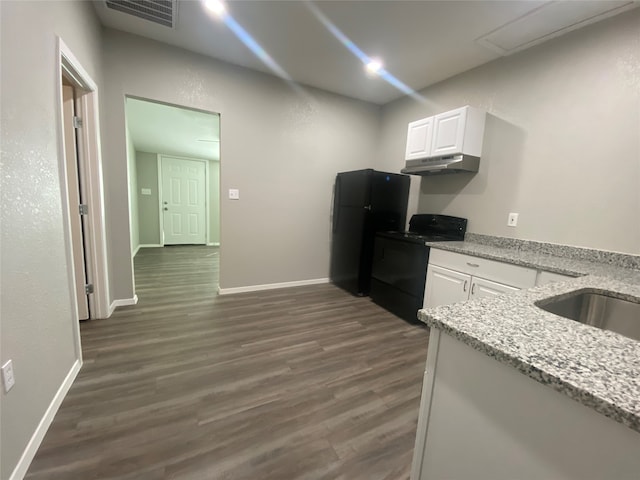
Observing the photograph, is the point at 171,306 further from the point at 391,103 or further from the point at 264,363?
the point at 391,103

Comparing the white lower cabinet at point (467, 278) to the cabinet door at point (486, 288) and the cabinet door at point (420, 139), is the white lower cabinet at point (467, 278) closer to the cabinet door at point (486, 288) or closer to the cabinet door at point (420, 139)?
the cabinet door at point (486, 288)

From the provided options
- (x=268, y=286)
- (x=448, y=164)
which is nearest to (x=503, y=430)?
(x=448, y=164)

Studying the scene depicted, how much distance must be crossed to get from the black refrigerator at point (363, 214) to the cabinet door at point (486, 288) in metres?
1.32

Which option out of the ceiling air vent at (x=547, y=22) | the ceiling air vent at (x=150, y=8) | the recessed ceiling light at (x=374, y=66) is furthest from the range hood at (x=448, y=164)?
the ceiling air vent at (x=150, y=8)

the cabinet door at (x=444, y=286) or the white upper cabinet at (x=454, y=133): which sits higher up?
the white upper cabinet at (x=454, y=133)

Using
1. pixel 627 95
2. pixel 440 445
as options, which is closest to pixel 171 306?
pixel 440 445

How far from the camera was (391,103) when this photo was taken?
3.72m

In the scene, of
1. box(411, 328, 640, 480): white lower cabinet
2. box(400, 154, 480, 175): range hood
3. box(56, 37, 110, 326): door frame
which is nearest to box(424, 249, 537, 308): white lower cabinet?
box(400, 154, 480, 175): range hood

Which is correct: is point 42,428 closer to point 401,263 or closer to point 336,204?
point 401,263

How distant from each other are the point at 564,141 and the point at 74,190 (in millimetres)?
3912

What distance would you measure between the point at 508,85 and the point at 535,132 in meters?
0.54

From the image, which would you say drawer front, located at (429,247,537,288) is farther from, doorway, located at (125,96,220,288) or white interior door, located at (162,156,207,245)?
white interior door, located at (162,156,207,245)

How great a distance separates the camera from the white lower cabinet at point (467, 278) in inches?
74.4

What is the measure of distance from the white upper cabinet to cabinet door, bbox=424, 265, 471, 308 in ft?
3.76
